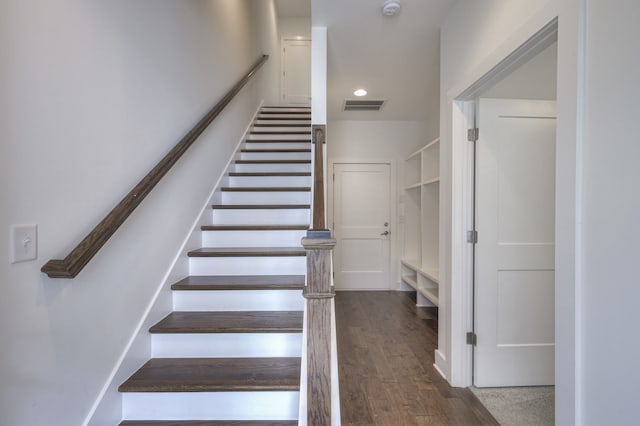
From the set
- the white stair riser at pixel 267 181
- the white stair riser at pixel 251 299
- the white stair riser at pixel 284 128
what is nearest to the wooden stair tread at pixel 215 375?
the white stair riser at pixel 251 299

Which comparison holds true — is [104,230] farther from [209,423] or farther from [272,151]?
[272,151]

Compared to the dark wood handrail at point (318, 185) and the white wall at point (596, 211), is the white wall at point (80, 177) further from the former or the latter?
the white wall at point (596, 211)

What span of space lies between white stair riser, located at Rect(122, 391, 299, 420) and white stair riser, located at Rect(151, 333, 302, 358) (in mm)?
271

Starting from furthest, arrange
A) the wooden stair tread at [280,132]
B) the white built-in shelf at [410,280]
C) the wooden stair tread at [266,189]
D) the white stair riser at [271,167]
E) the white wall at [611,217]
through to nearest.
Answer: the white built-in shelf at [410,280] < the wooden stair tread at [280,132] < the white stair riser at [271,167] < the wooden stair tread at [266,189] < the white wall at [611,217]

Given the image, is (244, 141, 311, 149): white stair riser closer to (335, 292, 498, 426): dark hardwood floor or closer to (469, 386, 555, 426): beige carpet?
(335, 292, 498, 426): dark hardwood floor

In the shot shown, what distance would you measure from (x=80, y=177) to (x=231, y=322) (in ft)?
3.42

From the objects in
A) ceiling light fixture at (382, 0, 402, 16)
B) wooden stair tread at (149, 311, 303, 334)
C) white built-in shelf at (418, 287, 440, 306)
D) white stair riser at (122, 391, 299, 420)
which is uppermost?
ceiling light fixture at (382, 0, 402, 16)

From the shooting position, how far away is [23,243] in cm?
105

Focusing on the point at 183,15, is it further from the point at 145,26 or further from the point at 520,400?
the point at 520,400

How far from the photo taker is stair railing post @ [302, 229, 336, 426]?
832mm

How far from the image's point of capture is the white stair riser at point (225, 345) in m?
1.77

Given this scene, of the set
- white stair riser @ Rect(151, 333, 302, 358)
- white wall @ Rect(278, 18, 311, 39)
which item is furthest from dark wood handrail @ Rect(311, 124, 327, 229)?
white wall @ Rect(278, 18, 311, 39)

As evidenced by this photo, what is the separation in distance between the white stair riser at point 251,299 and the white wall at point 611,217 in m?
1.41

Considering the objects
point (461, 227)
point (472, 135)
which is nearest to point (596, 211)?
point (461, 227)
